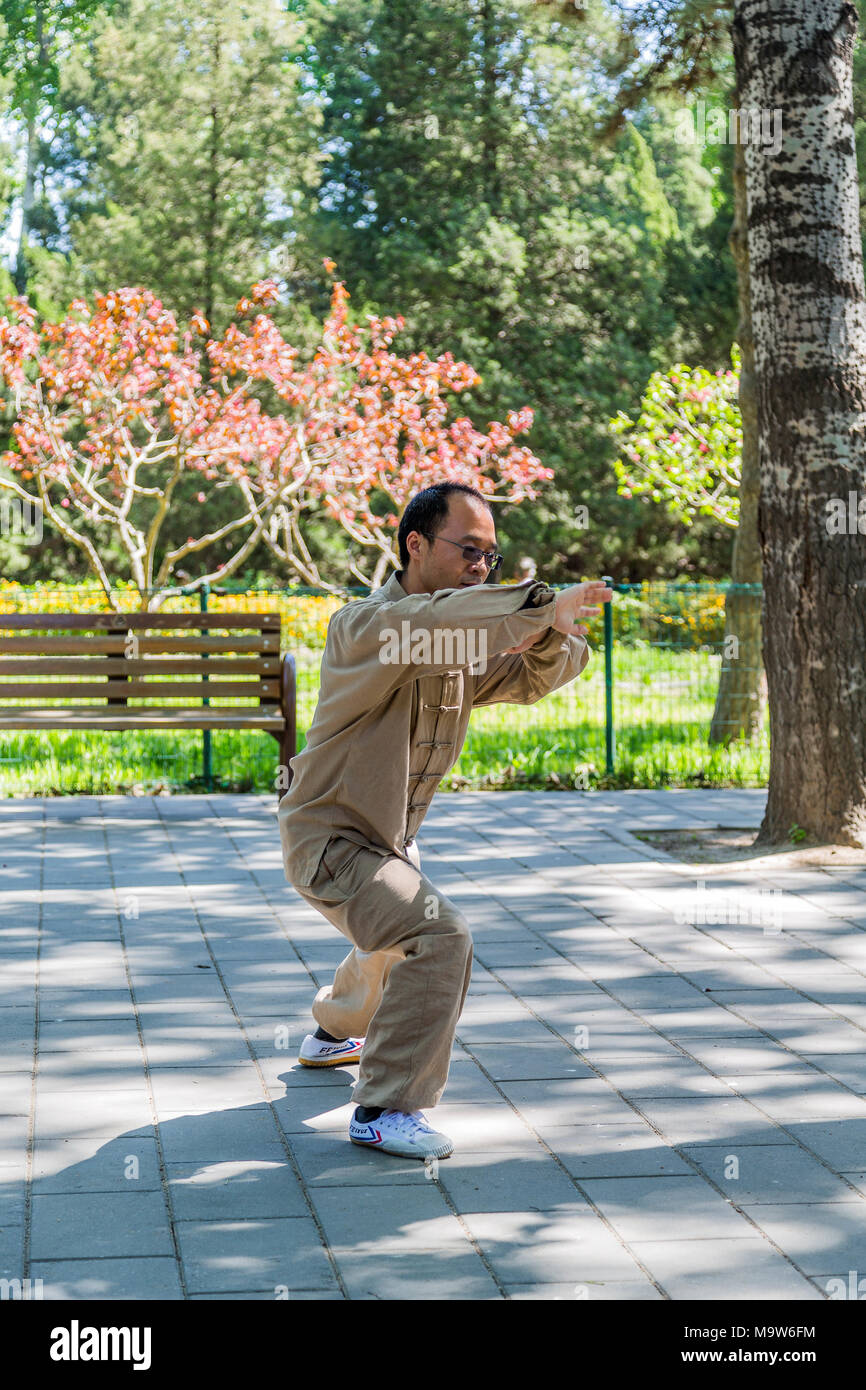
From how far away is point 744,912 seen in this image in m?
7.35

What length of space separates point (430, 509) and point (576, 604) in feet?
1.93

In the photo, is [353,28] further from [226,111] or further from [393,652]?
[393,652]

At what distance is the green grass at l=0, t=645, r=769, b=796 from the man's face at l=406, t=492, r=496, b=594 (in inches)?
282

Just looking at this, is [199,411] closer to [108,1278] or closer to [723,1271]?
[108,1278]

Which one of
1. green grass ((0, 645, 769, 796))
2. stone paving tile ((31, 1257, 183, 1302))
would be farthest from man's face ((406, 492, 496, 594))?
green grass ((0, 645, 769, 796))

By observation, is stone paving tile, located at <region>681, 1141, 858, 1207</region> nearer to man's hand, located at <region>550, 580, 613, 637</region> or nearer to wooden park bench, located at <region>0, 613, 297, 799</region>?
man's hand, located at <region>550, 580, 613, 637</region>

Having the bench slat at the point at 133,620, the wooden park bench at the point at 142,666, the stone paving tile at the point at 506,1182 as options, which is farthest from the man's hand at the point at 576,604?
the bench slat at the point at 133,620

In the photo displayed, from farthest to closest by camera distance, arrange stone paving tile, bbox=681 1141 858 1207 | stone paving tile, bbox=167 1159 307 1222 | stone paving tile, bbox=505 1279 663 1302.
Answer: stone paving tile, bbox=681 1141 858 1207 < stone paving tile, bbox=167 1159 307 1222 < stone paving tile, bbox=505 1279 663 1302

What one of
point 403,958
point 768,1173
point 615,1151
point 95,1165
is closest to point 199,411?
point 403,958

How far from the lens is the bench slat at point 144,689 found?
1055cm

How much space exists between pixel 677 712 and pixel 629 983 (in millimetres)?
7214

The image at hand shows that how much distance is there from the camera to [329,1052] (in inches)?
201

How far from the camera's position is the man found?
4.23m

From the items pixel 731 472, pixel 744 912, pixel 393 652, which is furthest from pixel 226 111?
pixel 393 652
